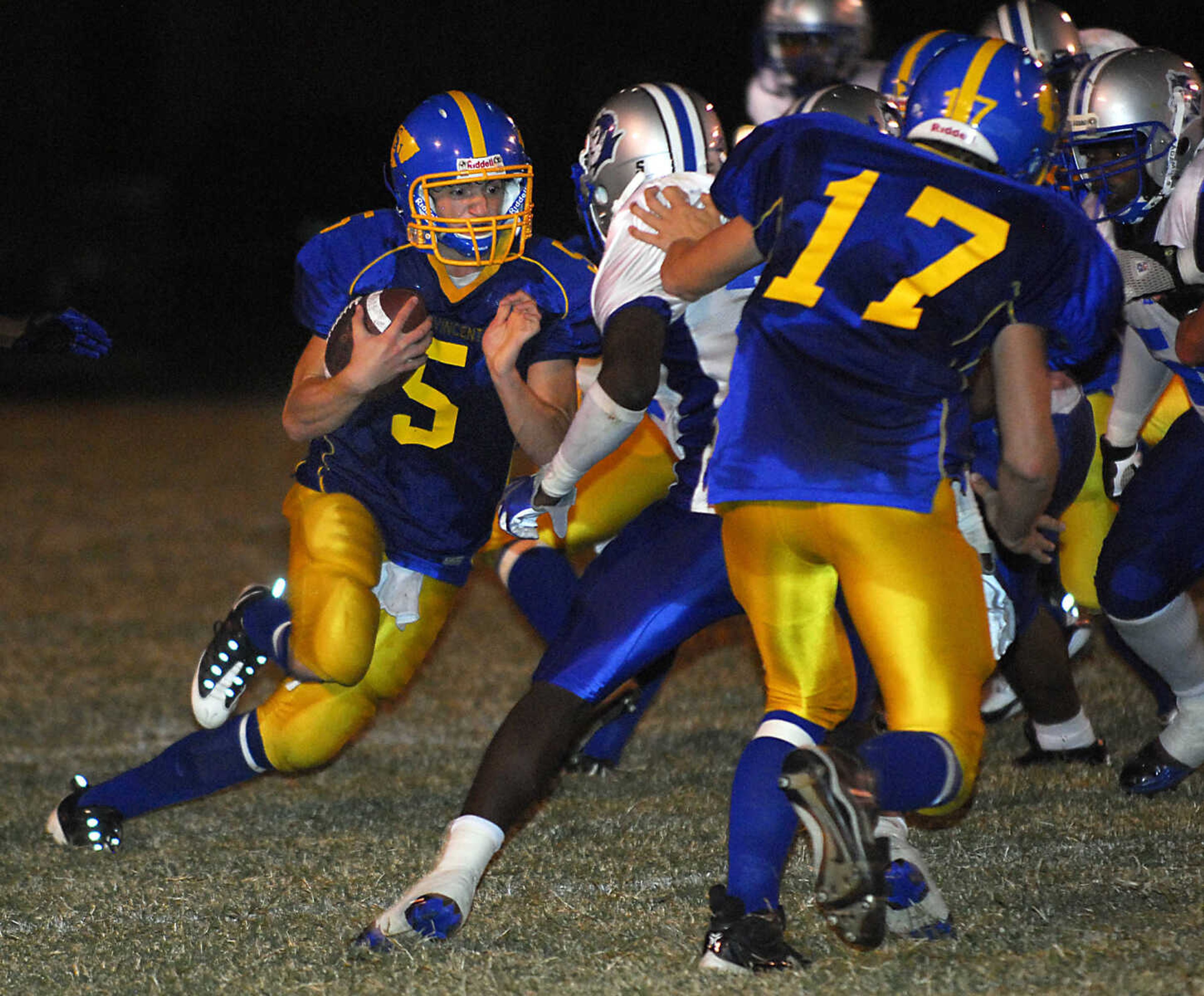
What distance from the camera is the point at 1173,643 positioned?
134 inches

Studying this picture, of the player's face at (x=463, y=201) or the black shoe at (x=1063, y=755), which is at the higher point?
the player's face at (x=463, y=201)

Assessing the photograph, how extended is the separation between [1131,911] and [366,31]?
1723 cm

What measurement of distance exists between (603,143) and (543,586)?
120cm

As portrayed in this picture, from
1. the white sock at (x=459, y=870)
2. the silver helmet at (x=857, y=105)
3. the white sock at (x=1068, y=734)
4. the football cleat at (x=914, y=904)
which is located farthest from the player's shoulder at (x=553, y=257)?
the white sock at (x=1068, y=734)

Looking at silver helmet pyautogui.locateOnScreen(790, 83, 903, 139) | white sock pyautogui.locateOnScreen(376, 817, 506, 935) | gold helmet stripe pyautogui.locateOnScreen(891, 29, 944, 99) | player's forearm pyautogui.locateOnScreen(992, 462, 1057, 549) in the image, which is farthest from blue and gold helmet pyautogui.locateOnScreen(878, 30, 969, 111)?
white sock pyautogui.locateOnScreen(376, 817, 506, 935)

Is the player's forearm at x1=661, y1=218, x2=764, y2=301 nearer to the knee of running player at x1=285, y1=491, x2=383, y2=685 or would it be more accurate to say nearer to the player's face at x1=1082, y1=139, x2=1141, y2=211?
the knee of running player at x1=285, y1=491, x2=383, y2=685

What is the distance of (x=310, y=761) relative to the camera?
3.17 metres

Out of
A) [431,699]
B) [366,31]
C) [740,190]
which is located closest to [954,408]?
[740,190]

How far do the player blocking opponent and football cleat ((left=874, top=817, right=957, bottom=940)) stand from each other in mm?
322

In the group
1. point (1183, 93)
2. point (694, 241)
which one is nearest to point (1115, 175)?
point (1183, 93)

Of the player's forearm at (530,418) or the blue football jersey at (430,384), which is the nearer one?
the player's forearm at (530,418)

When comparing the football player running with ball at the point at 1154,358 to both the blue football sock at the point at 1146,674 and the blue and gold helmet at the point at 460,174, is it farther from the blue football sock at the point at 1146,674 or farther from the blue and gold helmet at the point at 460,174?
the blue and gold helmet at the point at 460,174

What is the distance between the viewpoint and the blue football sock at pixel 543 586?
3795 millimetres

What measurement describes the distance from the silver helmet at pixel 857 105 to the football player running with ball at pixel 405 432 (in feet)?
1.96
